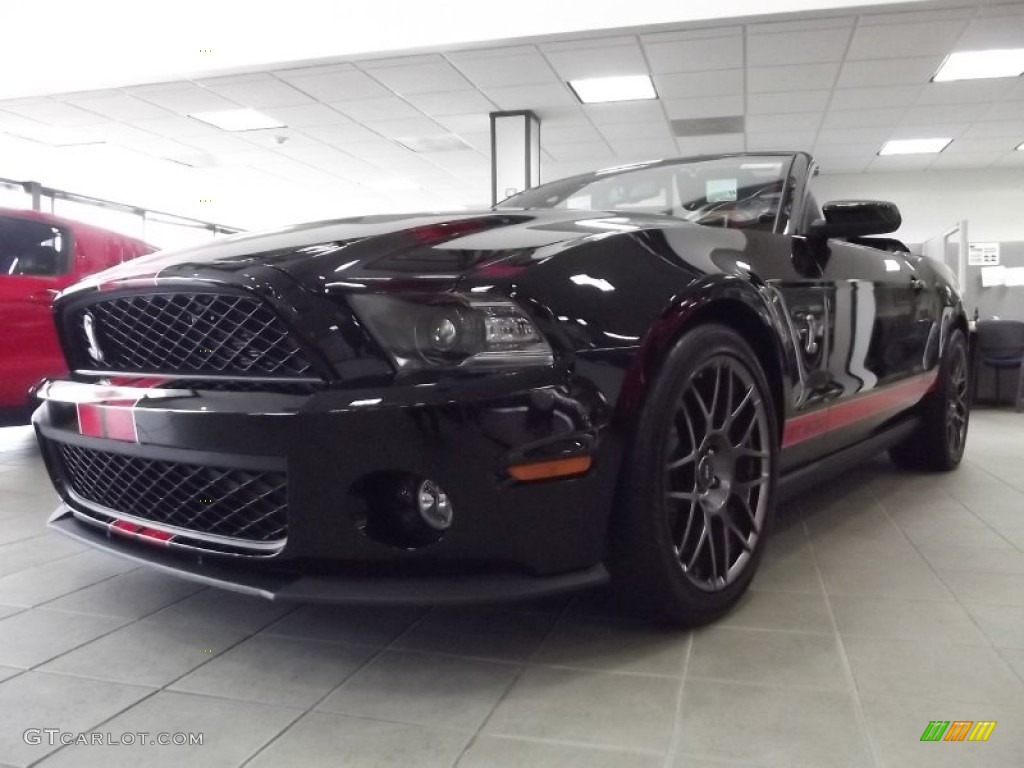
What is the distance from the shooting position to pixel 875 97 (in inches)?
343

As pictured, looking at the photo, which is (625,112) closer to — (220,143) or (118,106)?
(220,143)

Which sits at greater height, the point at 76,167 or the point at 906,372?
the point at 76,167

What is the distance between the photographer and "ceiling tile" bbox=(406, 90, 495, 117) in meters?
8.59

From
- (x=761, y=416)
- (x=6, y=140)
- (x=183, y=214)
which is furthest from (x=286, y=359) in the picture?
(x=183, y=214)

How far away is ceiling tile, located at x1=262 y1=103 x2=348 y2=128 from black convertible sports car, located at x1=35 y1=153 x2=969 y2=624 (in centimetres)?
778

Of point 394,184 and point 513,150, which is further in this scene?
point 394,184

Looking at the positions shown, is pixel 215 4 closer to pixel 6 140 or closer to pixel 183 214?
pixel 6 140

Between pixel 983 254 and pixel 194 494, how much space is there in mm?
9285

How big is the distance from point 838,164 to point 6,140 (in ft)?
37.7

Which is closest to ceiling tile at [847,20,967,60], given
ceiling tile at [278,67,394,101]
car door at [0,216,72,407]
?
ceiling tile at [278,67,394,101]

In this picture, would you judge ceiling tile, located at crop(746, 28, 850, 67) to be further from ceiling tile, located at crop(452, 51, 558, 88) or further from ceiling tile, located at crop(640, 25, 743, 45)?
ceiling tile, located at crop(452, 51, 558, 88)

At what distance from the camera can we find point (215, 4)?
750 cm

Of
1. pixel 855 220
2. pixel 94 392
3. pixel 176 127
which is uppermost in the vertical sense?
pixel 176 127

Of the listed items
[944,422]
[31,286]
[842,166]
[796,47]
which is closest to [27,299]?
[31,286]
